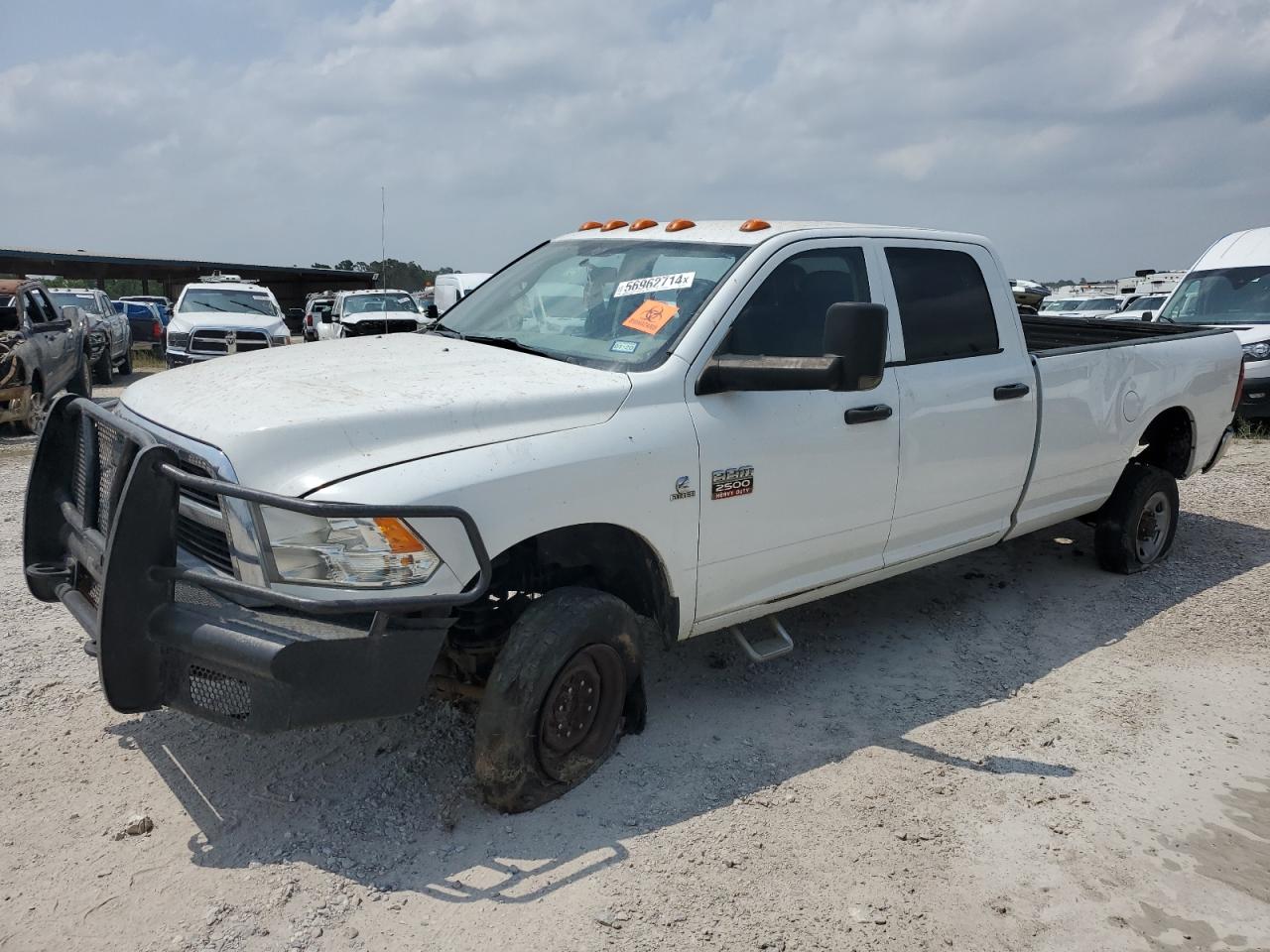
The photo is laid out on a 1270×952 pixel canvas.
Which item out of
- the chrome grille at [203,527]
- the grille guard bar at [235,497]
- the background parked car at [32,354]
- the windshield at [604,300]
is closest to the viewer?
the grille guard bar at [235,497]

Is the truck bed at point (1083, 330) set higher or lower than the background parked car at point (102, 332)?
higher

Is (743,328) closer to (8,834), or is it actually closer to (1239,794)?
(1239,794)

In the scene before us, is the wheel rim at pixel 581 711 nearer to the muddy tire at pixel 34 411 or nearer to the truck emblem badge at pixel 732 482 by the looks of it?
the truck emblem badge at pixel 732 482

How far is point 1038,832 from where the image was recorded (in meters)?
3.47

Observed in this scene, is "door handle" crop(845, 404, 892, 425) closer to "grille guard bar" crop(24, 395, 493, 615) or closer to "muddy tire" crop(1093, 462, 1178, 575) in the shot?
"grille guard bar" crop(24, 395, 493, 615)

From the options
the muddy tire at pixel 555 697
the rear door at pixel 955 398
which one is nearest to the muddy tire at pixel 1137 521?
the rear door at pixel 955 398

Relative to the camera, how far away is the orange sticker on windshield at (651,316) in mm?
3865

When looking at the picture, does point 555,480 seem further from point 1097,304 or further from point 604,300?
point 1097,304

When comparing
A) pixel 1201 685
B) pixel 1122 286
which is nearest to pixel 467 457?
pixel 1201 685

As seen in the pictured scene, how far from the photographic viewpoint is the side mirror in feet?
11.1

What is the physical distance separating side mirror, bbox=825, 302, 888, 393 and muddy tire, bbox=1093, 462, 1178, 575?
11.1 feet

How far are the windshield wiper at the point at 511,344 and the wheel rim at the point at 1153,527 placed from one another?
4136mm

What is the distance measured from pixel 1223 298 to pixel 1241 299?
0.20 metres

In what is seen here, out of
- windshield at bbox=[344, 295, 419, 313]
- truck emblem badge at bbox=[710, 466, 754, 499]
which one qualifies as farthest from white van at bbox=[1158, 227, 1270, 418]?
windshield at bbox=[344, 295, 419, 313]
